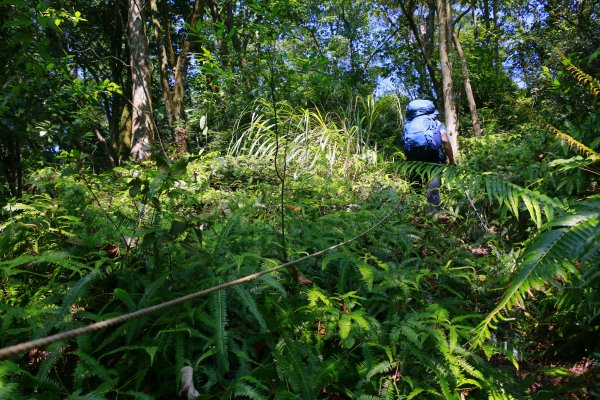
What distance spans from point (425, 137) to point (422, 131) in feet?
0.33

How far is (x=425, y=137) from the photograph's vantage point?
5.28 m

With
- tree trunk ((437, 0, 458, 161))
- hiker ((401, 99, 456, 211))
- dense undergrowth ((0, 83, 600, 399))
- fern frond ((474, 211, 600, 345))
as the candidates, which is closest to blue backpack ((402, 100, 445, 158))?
hiker ((401, 99, 456, 211))

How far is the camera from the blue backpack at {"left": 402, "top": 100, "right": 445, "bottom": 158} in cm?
529

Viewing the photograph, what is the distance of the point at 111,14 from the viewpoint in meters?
12.3

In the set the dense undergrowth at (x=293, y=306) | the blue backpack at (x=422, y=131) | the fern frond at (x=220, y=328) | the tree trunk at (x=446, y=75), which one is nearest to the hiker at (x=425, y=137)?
the blue backpack at (x=422, y=131)

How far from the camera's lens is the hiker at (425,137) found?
527 cm

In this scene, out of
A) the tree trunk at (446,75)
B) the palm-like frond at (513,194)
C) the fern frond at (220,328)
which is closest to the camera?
the fern frond at (220,328)

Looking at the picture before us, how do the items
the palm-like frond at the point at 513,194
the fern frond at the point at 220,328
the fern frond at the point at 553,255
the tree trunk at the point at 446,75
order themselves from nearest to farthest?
1. the fern frond at the point at 553,255
2. the fern frond at the point at 220,328
3. the palm-like frond at the point at 513,194
4. the tree trunk at the point at 446,75

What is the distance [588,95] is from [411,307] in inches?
143

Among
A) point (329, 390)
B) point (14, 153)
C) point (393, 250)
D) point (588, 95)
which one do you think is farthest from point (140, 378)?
point (588, 95)

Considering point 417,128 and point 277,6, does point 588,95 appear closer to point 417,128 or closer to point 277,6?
point 417,128

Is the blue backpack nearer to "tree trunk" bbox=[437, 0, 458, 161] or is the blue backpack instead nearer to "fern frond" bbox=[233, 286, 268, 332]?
"tree trunk" bbox=[437, 0, 458, 161]

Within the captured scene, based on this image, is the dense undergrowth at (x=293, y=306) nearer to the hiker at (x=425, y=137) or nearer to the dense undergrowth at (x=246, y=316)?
the dense undergrowth at (x=246, y=316)

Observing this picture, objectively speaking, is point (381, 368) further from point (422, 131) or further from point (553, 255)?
point (422, 131)
